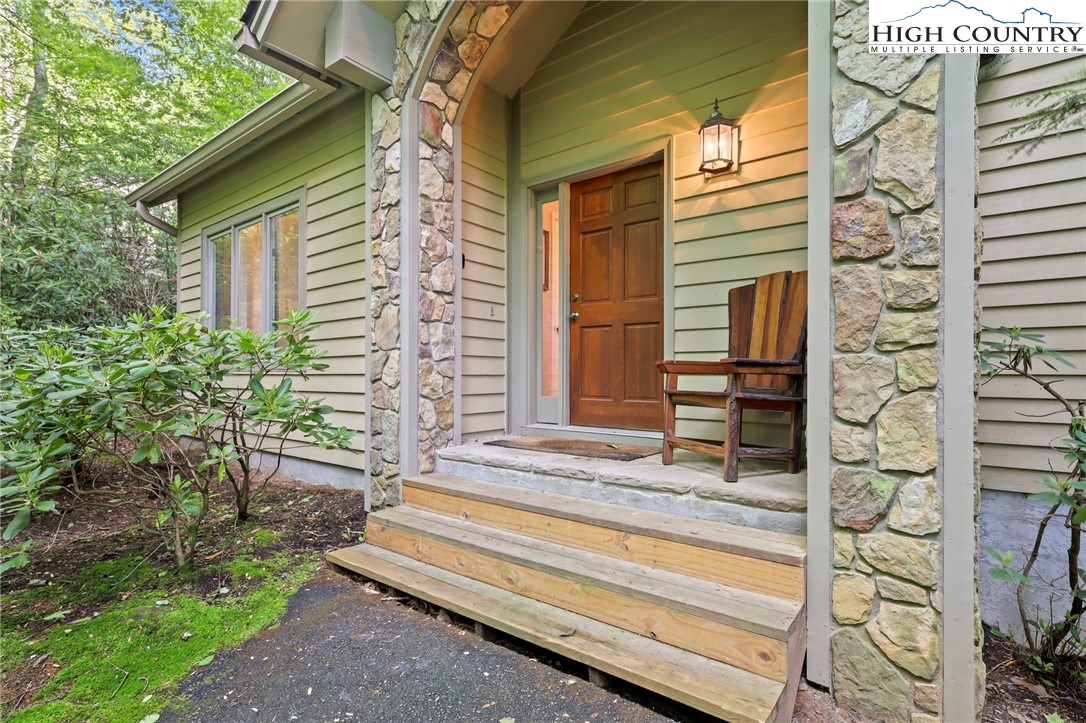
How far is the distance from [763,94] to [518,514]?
8.58 feet

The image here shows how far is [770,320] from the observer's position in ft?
7.93

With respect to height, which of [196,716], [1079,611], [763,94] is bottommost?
[196,716]

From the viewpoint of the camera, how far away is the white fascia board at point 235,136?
380 cm

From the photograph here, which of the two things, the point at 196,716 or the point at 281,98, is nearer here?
the point at 196,716

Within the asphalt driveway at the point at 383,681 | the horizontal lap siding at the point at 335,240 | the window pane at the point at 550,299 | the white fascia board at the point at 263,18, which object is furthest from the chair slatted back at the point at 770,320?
the white fascia board at the point at 263,18

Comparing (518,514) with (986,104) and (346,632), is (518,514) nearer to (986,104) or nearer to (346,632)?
(346,632)

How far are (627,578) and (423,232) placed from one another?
7.46ft

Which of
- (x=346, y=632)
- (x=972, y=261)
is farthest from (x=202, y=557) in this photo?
(x=972, y=261)

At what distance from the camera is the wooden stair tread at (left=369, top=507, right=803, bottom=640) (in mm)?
1562

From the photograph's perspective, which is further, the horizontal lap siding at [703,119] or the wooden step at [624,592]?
the horizontal lap siding at [703,119]

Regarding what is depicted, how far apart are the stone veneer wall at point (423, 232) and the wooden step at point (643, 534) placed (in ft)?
1.86

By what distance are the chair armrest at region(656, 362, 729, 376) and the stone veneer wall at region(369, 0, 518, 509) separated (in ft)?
4.86

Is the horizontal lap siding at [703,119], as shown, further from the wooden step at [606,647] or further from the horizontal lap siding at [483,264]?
the wooden step at [606,647]

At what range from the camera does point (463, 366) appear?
3383 mm
